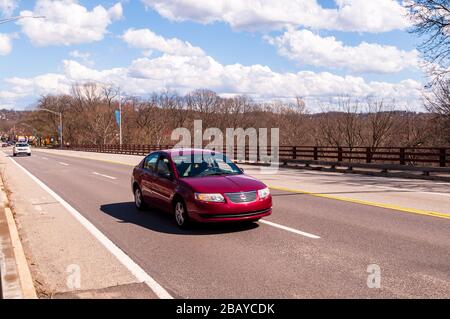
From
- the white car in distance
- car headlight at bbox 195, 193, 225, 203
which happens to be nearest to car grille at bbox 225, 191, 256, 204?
car headlight at bbox 195, 193, 225, 203

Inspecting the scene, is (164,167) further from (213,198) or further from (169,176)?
(213,198)

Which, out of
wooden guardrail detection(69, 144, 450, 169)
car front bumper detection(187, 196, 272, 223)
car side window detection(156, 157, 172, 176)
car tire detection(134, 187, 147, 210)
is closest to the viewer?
car front bumper detection(187, 196, 272, 223)

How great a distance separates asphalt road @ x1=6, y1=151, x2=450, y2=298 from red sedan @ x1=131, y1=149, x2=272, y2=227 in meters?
0.35

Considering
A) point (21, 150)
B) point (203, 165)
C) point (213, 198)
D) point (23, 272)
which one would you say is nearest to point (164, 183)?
point (203, 165)

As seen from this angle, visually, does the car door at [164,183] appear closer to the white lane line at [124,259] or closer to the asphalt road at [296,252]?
the asphalt road at [296,252]

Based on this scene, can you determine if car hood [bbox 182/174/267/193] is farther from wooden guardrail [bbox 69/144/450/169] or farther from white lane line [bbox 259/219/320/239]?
wooden guardrail [bbox 69/144/450/169]

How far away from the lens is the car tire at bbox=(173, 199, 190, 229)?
7820 millimetres

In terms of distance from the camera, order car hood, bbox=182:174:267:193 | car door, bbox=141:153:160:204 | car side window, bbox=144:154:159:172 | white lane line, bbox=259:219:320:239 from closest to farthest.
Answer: white lane line, bbox=259:219:320:239
car hood, bbox=182:174:267:193
car door, bbox=141:153:160:204
car side window, bbox=144:154:159:172

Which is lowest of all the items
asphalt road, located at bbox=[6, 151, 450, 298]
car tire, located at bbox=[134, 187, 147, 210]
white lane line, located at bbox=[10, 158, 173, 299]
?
white lane line, located at bbox=[10, 158, 173, 299]

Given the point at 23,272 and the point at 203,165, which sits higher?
the point at 203,165

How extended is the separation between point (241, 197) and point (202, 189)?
2.31ft

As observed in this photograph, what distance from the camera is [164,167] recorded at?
907 cm
